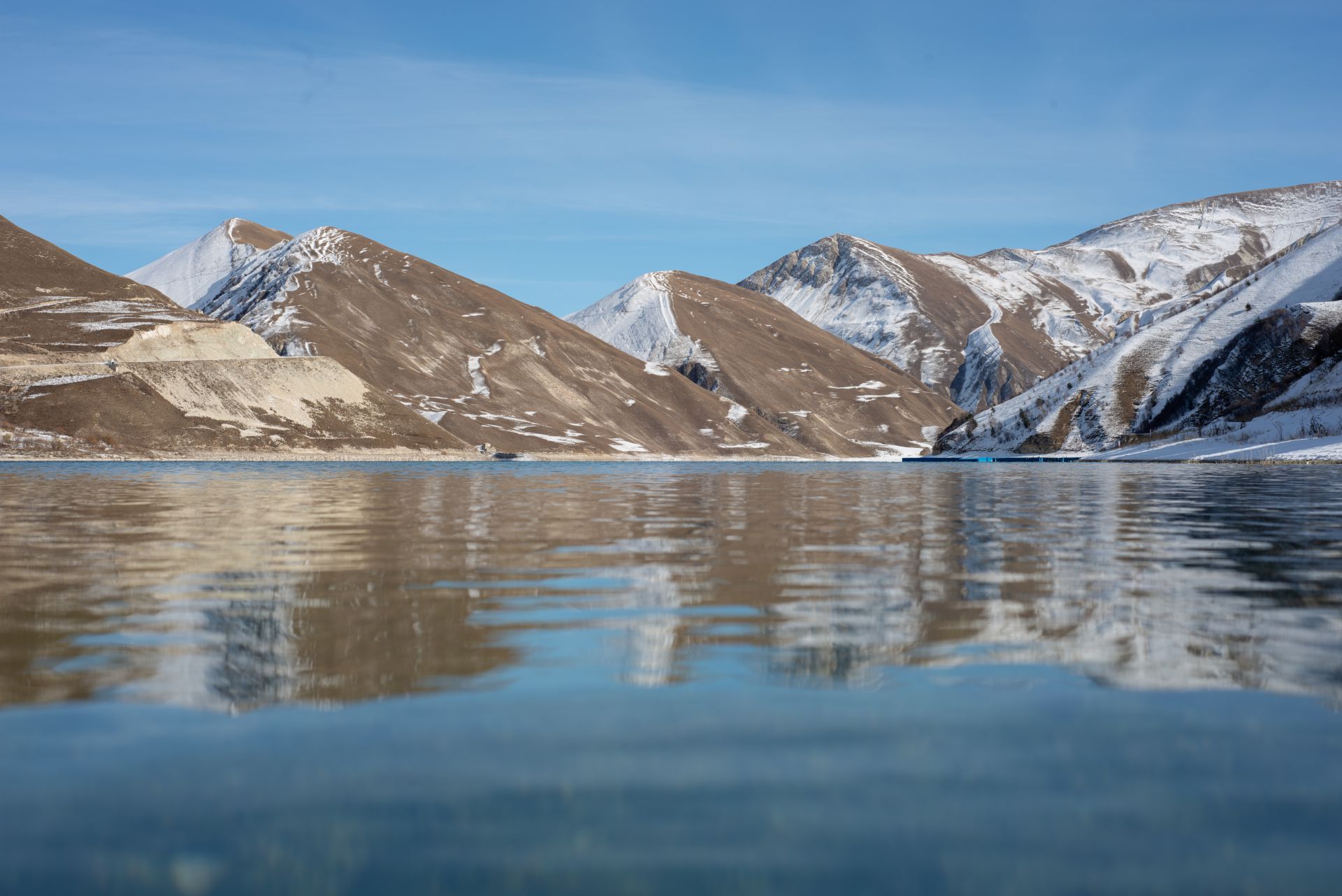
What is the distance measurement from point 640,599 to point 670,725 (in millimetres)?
6132

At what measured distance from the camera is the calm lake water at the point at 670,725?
17.5 ft

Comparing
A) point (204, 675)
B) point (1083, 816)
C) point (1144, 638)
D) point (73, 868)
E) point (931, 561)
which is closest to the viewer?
point (73, 868)

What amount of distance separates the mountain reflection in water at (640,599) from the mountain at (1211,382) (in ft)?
317

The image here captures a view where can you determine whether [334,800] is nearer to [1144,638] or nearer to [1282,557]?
[1144,638]

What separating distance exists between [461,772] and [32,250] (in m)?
219

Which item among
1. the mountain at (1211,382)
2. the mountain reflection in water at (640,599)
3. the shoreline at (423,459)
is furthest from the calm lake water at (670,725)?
the mountain at (1211,382)

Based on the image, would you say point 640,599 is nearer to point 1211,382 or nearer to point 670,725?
point 670,725

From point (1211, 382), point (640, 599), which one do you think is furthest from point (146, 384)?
point (640, 599)

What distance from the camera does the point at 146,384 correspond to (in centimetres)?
14725

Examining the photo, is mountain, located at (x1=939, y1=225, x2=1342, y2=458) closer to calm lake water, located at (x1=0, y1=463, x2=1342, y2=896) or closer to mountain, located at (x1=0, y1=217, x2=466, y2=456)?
mountain, located at (x1=0, y1=217, x2=466, y2=456)

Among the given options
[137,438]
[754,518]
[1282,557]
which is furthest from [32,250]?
[1282,557]

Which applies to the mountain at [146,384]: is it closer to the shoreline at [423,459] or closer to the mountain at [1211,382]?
the shoreline at [423,459]

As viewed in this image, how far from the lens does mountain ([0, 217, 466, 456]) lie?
134m

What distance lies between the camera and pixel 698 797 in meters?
6.20
